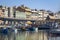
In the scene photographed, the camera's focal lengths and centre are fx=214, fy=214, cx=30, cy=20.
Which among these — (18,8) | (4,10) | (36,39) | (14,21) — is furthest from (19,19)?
(36,39)

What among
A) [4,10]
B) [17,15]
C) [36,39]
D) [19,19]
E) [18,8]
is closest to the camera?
[36,39]

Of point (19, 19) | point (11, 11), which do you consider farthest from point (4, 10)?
point (19, 19)

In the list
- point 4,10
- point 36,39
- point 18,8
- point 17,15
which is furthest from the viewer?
point 18,8

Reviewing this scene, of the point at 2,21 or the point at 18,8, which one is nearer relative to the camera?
the point at 2,21

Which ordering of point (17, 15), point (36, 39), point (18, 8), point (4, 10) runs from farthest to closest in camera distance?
1. point (18, 8)
2. point (4, 10)
3. point (17, 15)
4. point (36, 39)

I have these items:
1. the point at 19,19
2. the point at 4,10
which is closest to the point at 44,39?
the point at 19,19

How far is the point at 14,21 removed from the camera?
3794 centimetres

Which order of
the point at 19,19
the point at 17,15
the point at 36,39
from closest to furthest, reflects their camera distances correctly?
the point at 36,39, the point at 19,19, the point at 17,15

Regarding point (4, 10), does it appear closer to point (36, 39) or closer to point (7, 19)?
point (7, 19)

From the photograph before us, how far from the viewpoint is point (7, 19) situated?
117ft

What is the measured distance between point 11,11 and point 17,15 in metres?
1.77

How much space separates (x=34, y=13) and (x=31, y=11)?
973mm

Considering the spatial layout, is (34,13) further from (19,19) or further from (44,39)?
(44,39)

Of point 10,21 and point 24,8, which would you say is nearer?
point 10,21
